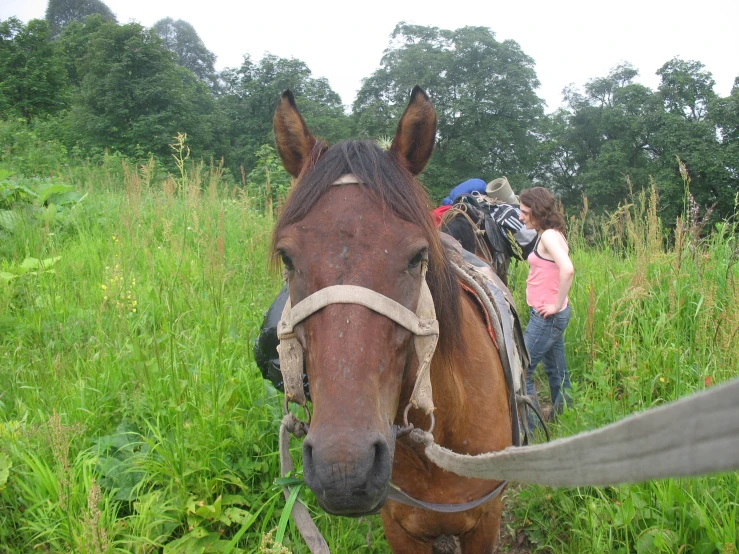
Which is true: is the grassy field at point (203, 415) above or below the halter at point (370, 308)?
below

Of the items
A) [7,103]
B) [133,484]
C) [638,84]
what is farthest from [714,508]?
[638,84]

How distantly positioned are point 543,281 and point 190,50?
252ft

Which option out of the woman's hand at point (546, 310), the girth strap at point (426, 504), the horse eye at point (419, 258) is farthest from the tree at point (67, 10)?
the girth strap at point (426, 504)

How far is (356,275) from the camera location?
1326 millimetres

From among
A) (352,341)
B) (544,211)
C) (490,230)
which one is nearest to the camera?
(352,341)

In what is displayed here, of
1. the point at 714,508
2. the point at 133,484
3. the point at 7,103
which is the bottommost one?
the point at 133,484

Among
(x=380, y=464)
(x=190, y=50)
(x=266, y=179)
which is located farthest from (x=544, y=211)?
(x=190, y=50)

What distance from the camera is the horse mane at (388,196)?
157 centimetres

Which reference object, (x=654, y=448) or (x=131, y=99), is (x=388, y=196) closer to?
(x=654, y=448)

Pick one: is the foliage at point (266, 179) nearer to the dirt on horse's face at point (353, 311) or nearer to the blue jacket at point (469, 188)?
the blue jacket at point (469, 188)

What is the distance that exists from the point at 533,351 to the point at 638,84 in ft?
125

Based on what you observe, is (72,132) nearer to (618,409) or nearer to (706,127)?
(618,409)

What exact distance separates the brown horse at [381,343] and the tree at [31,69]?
32.5 metres

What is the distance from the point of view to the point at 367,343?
1261mm
